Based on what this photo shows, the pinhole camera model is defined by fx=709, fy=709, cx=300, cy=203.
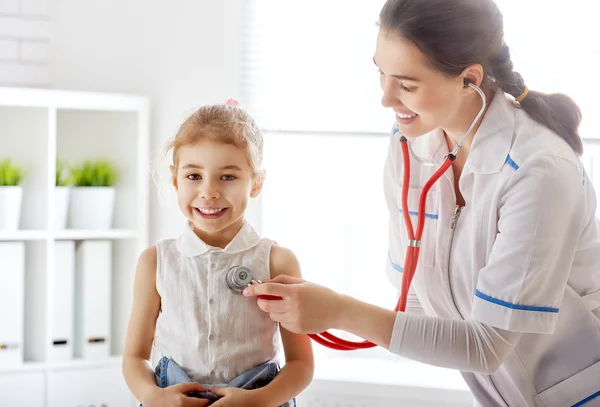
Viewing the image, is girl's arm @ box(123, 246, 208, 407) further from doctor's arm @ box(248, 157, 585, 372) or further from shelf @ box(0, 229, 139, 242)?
shelf @ box(0, 229, 139, 242)

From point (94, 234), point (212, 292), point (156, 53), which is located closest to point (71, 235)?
point (94, 234)

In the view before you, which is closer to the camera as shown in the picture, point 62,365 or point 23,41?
point 62,365

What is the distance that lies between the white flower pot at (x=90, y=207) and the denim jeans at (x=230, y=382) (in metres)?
1.36

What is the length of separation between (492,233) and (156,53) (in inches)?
73.9

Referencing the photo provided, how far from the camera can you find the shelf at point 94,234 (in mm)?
2623

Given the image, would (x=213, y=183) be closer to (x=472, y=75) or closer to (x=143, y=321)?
(x=143, y=321)

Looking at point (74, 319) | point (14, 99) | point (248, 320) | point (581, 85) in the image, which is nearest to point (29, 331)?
point (74, 319)

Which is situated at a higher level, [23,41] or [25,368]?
[23,41]

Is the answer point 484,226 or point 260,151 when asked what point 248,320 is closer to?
point 260,151

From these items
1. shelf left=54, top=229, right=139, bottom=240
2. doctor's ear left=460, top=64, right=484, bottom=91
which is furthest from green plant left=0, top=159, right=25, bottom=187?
doctor's ear left=460, top=64, right=484, bottom=91

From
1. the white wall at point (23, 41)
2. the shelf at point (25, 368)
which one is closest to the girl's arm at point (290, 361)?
the shelf at point (25, 368)

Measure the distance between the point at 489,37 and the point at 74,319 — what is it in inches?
77.6

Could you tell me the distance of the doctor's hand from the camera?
1354mm

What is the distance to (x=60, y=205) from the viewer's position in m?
2.68
